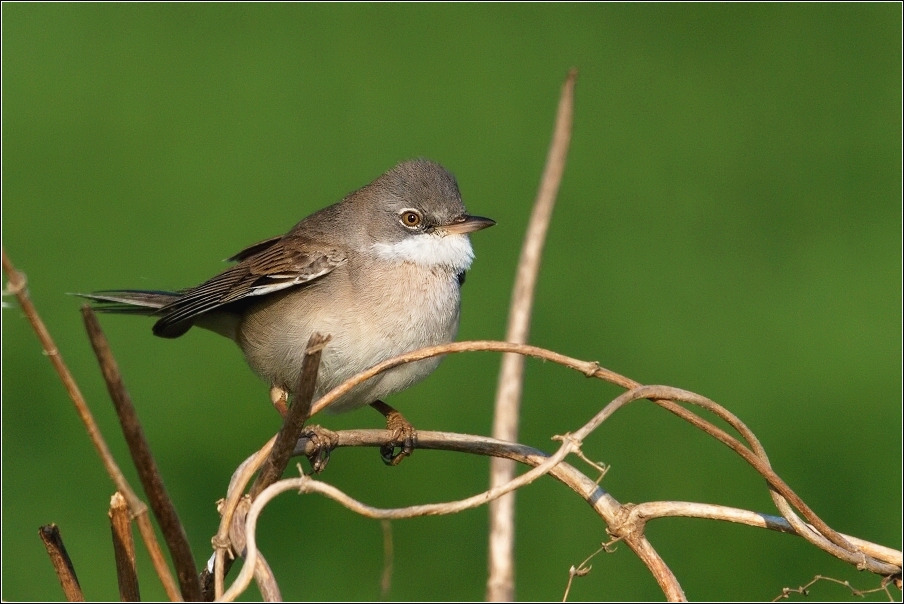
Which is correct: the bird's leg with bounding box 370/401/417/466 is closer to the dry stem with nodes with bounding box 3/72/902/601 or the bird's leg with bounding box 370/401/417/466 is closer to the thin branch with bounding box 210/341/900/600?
the dry stem with nodes with bounding box 3/72/902/601

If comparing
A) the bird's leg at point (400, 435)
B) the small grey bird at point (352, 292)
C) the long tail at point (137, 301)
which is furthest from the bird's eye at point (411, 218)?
the long tail at point (137, 301)

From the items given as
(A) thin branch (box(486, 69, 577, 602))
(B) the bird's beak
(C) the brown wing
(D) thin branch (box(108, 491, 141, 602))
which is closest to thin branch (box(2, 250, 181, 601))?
(D) thin branch (box(108, 491, 141, 602))

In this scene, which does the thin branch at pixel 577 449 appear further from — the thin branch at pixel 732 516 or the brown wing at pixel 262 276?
the brown wing at pixel 262 276

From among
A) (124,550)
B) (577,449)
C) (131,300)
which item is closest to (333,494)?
(124,550)

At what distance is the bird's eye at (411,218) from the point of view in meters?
5.22

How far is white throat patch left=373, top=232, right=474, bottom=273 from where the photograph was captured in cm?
502

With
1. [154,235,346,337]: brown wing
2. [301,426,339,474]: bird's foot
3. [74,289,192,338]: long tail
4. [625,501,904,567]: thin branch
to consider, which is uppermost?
[154,235,346,337]: brown wing

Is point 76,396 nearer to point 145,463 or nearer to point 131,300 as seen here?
point 145,463

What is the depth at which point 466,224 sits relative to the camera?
516 cm

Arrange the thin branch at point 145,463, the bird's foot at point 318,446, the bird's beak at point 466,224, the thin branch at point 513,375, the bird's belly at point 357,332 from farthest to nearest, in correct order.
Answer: the bird's beak at point 466,224
the bird's belly at point 357,332
the bird's foot at point 318,446
the thin branch at point 513,375
the thin branch at point 145,463

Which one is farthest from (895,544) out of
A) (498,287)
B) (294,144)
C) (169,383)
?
(294,144)

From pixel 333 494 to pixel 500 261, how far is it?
6032mm

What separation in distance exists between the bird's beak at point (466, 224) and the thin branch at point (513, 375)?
4.05ft

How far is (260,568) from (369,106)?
744 centimetres
